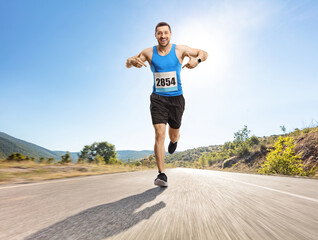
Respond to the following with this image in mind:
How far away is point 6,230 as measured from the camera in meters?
0.99

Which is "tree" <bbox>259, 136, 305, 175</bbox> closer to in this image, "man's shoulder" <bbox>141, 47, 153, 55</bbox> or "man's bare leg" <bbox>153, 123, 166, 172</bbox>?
"man's bare leg" <bbox>153, 123, 166, 172</bbox>

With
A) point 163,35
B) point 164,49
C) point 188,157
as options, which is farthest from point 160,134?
point 188,157

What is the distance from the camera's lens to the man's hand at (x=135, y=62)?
362cm

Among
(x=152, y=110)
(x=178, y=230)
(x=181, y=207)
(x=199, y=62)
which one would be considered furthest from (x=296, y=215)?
(x=199, y=62)

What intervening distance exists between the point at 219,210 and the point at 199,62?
9.97 feet

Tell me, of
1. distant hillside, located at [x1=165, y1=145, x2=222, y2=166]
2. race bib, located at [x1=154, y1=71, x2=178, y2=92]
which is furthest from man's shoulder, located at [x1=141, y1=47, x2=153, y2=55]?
distant hillside, located at [x1=165, y1=145, x2=222, y2=166]

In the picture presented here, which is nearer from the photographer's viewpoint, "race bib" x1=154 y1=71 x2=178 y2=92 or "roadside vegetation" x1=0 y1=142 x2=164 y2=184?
"race bib" x1=154 y1=71 x2=178 y2=92

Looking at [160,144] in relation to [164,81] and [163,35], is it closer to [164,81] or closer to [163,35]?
[164,81]

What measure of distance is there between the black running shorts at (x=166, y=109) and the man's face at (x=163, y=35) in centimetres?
106

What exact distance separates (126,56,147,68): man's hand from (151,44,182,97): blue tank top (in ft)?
0.89

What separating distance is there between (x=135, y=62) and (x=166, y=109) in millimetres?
1102

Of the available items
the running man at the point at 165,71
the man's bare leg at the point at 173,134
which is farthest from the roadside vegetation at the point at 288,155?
the running man at the point at 165,71

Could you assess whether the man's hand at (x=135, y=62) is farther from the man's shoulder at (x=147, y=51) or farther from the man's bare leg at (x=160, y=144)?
the man's bare leg at (x=160, y=144)

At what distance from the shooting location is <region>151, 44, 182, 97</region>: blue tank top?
3.71 metres
